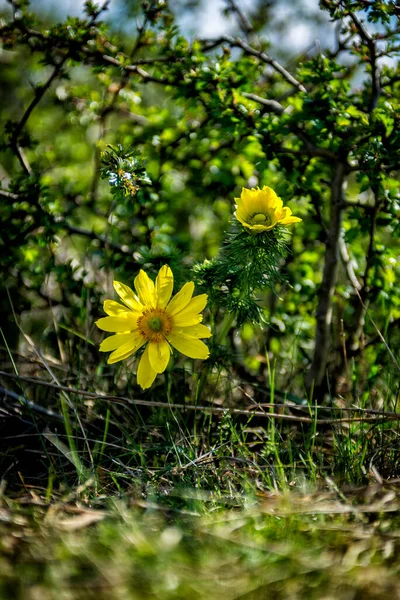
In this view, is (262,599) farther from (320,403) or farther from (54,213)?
(54,213)

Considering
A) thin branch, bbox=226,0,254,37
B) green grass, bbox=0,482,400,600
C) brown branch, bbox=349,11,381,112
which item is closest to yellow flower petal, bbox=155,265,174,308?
green grass, bbox=0,482,400,600

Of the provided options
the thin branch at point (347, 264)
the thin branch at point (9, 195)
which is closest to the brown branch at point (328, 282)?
the thin branch at point (347, 264)

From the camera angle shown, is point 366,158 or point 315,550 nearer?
point 315,550

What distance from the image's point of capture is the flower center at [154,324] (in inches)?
62.1

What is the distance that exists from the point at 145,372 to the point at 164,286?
233mm

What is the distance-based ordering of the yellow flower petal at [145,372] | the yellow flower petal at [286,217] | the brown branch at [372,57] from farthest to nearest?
the brown branch at [372,57] < the yellow flower petal at [145,372] < the yellow flower petal at [286,217]

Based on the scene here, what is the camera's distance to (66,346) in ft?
7.29

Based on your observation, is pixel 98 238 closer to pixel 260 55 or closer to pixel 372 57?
pixel 260 55

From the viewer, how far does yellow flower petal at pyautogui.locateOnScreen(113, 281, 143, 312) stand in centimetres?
160

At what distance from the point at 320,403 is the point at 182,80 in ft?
3.93

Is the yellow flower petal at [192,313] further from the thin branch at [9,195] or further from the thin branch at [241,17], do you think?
the thin branch at [241,17]

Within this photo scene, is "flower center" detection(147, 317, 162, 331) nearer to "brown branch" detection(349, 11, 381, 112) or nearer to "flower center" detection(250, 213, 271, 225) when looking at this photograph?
"flower center" detection(250, 213, 271, 225)

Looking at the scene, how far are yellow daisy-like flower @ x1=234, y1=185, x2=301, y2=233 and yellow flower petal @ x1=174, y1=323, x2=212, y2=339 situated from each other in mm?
289

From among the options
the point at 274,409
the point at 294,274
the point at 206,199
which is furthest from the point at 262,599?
the point at 206,199
